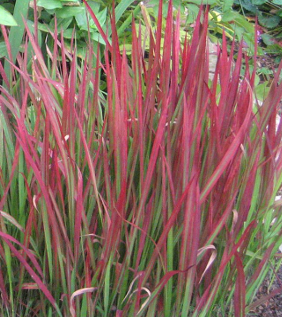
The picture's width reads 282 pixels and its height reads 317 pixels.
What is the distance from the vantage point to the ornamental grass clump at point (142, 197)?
2.91 ft

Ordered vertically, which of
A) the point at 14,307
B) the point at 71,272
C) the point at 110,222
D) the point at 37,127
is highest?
the point at 37,127

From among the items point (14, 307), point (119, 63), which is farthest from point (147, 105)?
point (14, 307)

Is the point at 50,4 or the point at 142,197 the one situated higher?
the point at 50,4

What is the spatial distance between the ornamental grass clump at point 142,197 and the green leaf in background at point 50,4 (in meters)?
0.56

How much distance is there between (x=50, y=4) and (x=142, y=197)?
921mm

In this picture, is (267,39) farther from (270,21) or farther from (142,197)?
(142,197)

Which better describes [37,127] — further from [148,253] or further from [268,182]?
[268,182]

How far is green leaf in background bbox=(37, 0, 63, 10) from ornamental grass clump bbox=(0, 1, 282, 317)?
1.83 ft

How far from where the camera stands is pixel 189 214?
85cm

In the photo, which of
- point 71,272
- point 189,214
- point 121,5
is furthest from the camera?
point 121,5

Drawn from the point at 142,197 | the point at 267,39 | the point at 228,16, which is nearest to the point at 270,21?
the point at 267,39

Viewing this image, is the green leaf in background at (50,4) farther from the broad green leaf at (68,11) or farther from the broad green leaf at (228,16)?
the broad green leaf at (228,16)

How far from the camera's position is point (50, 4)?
60.6 inches

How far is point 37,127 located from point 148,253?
1.14 feet
